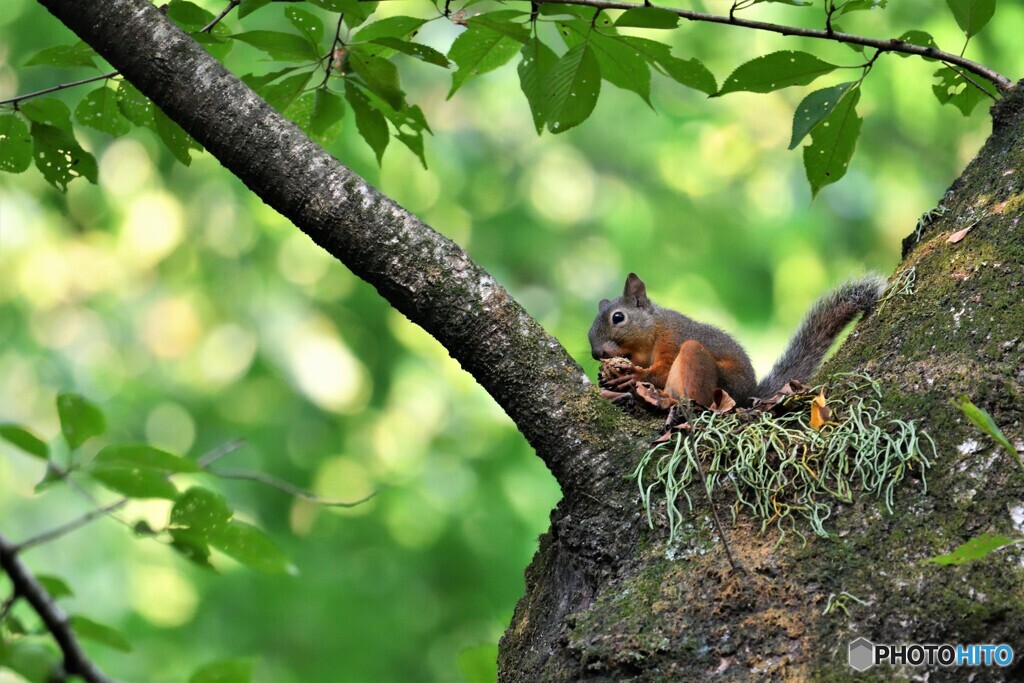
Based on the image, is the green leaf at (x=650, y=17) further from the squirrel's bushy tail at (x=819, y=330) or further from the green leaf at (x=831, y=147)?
the squirrel's bushy tail at (x=819, y=330)

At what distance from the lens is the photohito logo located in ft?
4.58

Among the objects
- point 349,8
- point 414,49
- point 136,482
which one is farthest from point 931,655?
point 349,8

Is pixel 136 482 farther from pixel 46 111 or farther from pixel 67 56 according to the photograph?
pixel 46 111

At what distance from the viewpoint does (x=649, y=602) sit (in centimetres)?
158

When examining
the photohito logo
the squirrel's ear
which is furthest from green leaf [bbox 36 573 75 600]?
the squirrel's ear

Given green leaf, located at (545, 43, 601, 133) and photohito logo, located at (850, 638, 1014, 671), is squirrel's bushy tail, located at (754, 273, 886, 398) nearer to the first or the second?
green leaf, located at (545, 43, 601, 133)

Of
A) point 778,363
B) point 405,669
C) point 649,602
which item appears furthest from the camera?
point 405,669

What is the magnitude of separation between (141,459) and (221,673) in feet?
0.76

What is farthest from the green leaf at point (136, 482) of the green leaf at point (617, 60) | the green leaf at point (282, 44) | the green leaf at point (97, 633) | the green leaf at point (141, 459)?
the green leaf at point (617, 60)

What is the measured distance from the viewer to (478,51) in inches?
86.6

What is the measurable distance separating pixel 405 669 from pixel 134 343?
108 inches

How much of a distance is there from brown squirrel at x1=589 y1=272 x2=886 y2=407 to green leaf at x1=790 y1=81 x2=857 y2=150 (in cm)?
43

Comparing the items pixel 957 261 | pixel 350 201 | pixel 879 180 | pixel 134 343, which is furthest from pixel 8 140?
pixel 879 180

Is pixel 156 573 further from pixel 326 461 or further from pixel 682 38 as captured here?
pixel 682 38
